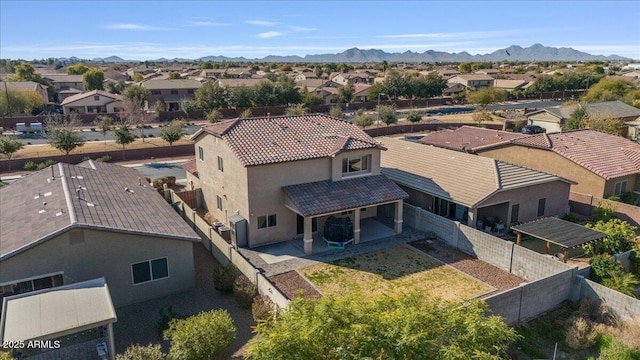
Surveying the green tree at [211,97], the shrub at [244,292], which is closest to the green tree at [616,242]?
the shrub at [244,292]

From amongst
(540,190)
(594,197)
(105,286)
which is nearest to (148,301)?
(105,286)

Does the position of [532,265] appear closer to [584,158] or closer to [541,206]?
[541,206]

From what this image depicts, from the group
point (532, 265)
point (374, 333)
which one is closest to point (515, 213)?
point (532, 265)

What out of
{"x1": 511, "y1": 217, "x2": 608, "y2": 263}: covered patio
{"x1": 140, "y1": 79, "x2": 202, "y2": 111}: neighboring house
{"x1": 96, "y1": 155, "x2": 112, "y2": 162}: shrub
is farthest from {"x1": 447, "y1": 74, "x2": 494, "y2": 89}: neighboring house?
{"x1": 511, "y1": 217, "x2": 608, "y2": 263}: covered patio

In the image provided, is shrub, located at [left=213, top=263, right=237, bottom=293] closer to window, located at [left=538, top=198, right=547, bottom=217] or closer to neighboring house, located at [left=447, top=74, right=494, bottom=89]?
window, located at [left=538, top=198, right=547, bottom=217]

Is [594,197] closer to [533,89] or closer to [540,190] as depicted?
[540,190]

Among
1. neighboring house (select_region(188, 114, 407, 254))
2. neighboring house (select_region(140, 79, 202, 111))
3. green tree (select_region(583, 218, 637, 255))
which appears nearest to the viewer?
green tree (select_region(583, 218, 637, 255))
